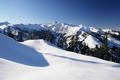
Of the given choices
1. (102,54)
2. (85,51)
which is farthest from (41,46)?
(85,51)

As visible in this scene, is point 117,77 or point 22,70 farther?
point 22,70

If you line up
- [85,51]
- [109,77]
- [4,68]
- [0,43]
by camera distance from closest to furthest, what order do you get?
[109,77] < [4,68] < [0,43] < [85,51]

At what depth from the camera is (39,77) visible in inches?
573

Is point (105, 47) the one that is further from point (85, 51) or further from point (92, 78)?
point (92, 78)

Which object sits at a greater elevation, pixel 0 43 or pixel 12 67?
pixel 0 43

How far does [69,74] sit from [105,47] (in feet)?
174

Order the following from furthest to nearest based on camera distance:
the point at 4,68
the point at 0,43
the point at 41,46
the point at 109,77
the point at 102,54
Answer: the point at 102,54 < the point at 41,46 < the point at 0,43 < the point at 4,68 < the point at 109,77

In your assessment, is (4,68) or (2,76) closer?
(2,76)

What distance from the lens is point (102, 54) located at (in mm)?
66562

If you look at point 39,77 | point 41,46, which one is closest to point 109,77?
point 39,77

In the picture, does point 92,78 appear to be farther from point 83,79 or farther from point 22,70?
point 22,70

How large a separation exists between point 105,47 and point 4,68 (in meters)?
53.2

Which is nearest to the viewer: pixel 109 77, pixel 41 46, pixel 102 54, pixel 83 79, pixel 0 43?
pixel 83 79

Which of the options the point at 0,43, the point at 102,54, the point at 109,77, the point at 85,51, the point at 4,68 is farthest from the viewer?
the point at 85,51
